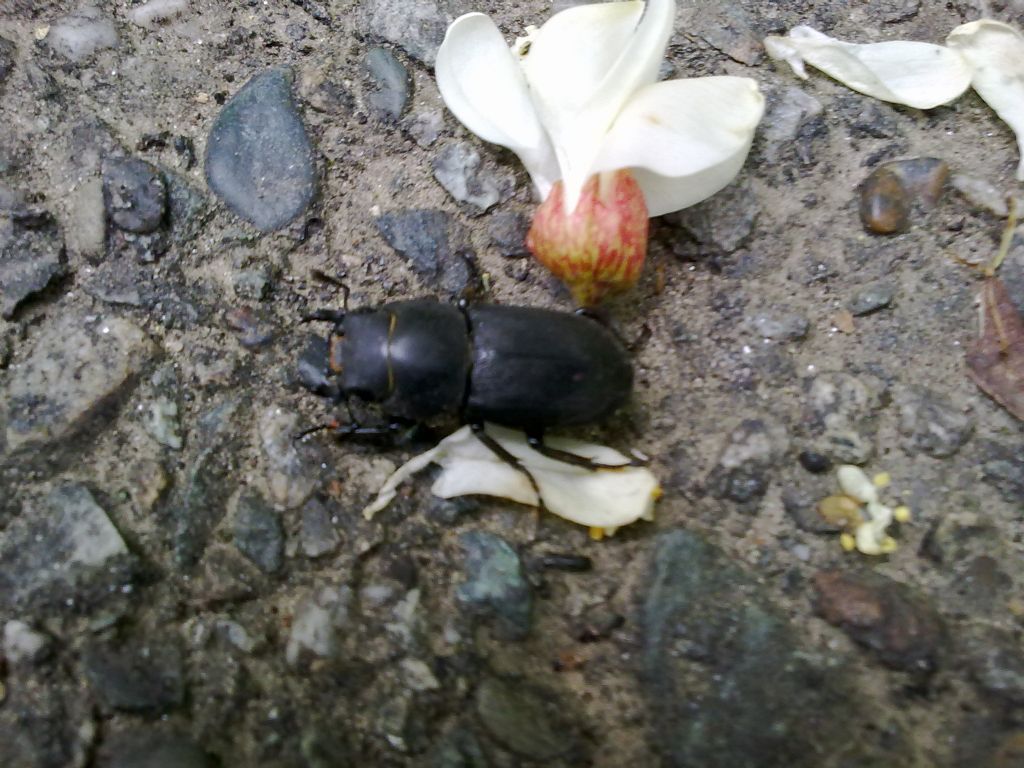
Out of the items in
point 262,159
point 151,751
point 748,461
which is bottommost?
point 151,751

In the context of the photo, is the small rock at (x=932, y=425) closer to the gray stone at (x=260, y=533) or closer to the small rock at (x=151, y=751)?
the gray stone at (x=260, y=533)

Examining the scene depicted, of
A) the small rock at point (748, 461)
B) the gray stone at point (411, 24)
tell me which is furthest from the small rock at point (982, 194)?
the gray stone at point (411, 24)

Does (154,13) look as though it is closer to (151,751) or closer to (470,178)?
(470,178)

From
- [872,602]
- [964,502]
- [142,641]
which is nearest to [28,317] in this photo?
[142,641]

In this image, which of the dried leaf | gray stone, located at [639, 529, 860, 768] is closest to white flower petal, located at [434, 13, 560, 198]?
gray stone, located at [639, 529, 860, 768]

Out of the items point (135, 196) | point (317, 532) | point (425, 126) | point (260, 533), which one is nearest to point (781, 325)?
point (425, 126)

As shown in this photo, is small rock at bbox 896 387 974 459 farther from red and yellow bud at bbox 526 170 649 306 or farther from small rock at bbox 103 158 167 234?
small rock at bbox 103 158 167 234
